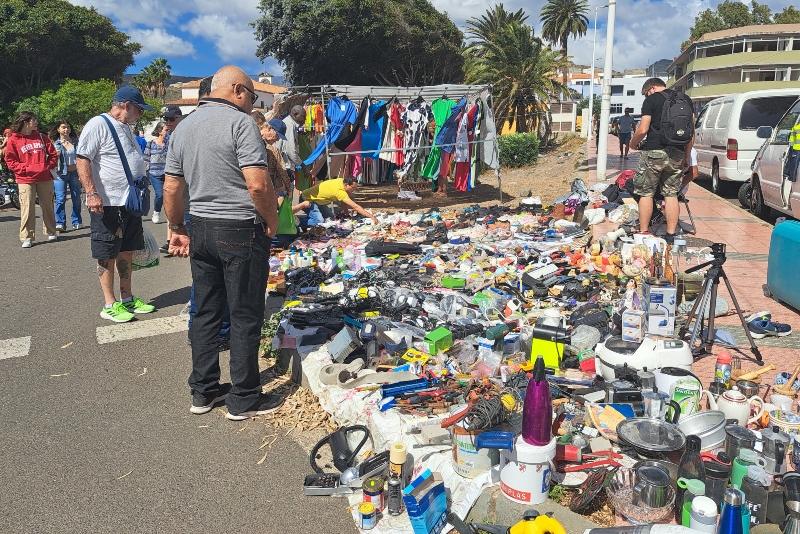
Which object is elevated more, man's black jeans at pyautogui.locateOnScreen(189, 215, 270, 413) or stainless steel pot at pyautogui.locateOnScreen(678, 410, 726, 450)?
man's black jeans at pyautogui.locateOnScreen(189, 215, 270, 413)

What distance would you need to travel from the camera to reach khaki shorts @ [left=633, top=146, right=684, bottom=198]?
689 cm

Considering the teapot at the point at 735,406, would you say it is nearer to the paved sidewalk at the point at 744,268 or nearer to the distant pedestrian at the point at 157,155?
the paved sidewalk at the point at 744,268

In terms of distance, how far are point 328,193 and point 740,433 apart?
7.61m

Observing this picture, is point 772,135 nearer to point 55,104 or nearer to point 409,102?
point 409,102

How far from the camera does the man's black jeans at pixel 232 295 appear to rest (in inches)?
143

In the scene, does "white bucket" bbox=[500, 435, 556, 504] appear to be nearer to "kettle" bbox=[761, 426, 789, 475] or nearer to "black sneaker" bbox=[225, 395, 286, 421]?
"kettle" bbox=[761, 426, 789, 475]

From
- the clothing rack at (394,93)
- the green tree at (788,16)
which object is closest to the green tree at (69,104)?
the clothing rack at (394,93)

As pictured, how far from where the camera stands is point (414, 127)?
11.7 meters

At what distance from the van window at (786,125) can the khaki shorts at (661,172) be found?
219 cm

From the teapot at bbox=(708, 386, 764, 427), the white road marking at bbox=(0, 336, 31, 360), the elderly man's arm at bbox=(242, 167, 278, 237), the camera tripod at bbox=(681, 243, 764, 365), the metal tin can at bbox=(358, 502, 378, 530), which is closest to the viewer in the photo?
the metal tin can at bbox=(358, 502, 378, 530)

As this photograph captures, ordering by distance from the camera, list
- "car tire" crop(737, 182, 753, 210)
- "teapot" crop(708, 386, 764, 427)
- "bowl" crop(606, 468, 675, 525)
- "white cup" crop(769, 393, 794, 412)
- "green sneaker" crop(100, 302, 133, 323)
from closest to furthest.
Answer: "bowl" crop(606, 468, 675, 525) < "teapot" crop(708, 386, 764, 427) < "white cup" crop(769, 393, 794, 412) < "green sneaker" crop(100, 302, 133, 323) < "car tire" crop(737, 182, 753, 210)

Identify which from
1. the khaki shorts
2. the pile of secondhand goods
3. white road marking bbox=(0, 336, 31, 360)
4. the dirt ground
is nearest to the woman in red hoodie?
white road marking bbox=(0, 336, 31, 360)

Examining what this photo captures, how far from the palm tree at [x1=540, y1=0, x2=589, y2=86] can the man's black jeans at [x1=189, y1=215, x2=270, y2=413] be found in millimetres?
58226

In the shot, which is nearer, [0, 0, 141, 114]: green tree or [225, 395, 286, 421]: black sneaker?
[225, 395, 286, 421]: black sneaker
